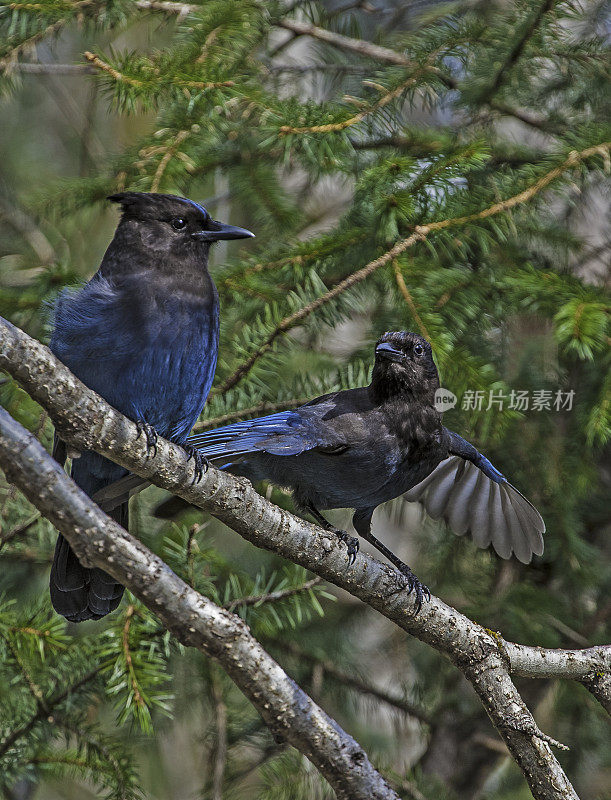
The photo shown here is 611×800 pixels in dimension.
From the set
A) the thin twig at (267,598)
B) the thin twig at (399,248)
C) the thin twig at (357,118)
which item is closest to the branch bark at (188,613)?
the thin twig at (267,598)

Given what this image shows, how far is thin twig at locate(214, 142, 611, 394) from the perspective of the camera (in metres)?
2.78

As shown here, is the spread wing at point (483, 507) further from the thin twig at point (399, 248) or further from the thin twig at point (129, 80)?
the thin twig at point (129, 80)

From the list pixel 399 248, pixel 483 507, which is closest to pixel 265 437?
pixel 399 248

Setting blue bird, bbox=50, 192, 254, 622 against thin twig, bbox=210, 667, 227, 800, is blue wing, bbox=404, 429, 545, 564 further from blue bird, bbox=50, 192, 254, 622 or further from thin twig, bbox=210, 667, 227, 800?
thin twig, bbox=210, 667, 227, 800

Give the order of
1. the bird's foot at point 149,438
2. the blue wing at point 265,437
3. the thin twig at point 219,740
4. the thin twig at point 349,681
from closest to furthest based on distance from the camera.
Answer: the bird's foot at point 149,438 < the blue wing at point 265,437 < the thin twig at point 219,740 < the thin twig at point 349,681

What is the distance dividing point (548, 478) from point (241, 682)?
193 cm

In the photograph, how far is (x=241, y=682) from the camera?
1768 millimetres

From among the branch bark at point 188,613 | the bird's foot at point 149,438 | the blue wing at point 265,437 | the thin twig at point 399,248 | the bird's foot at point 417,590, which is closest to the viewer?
the branch bark at point 188,613

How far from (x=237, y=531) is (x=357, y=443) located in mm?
596

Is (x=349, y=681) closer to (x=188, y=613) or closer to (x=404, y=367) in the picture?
(x=404, y=367)

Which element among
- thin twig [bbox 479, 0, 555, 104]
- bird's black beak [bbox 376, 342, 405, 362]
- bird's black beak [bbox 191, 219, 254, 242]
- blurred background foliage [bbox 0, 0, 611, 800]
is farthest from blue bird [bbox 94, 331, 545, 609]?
thin twig [bbox 479, 0, 555, 104]

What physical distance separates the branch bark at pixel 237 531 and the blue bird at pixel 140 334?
0.34m

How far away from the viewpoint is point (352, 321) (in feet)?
11.4

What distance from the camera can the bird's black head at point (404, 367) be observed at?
9.42 feet
